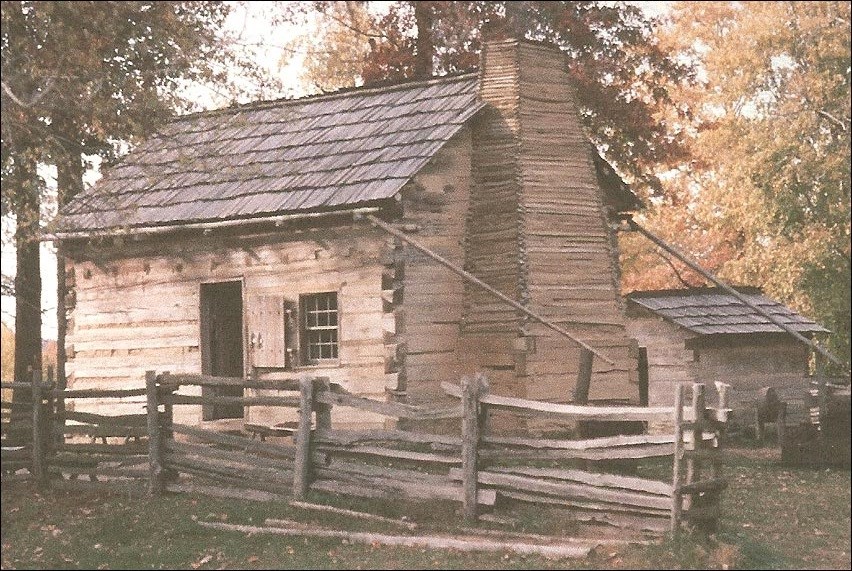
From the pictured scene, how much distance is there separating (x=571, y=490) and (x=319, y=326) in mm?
8338

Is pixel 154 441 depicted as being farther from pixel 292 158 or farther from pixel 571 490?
pixel 292 158

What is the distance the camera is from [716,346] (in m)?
25.7

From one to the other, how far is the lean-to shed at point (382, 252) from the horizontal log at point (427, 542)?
6151 millimetres

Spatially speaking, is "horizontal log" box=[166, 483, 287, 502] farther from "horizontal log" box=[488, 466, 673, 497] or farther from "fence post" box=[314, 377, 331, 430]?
"horizontal log" box=[488, 466, 673, 497]

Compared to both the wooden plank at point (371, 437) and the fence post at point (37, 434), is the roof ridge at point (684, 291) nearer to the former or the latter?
the wooden plank at point (371, 437)

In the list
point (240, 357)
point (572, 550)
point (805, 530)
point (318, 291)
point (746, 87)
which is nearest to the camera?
point (572, 550)

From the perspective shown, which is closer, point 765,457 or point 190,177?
point 765,457

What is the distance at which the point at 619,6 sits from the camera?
29.1m

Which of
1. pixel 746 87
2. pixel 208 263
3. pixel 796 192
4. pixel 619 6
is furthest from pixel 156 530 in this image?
pixel 746 87

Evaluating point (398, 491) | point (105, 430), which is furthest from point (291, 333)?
point (398, 491)

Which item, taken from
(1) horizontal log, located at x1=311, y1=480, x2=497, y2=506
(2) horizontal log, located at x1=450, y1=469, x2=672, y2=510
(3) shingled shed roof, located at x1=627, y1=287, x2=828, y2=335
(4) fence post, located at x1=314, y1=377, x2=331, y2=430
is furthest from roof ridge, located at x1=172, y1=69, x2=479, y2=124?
(2) horizontal log, located at x1=450, y1=469, x2=672, y2=510

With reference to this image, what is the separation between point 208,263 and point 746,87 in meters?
17.5

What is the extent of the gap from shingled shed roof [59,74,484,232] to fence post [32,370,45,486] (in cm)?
275

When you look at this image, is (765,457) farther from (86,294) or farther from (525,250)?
(86,294)
